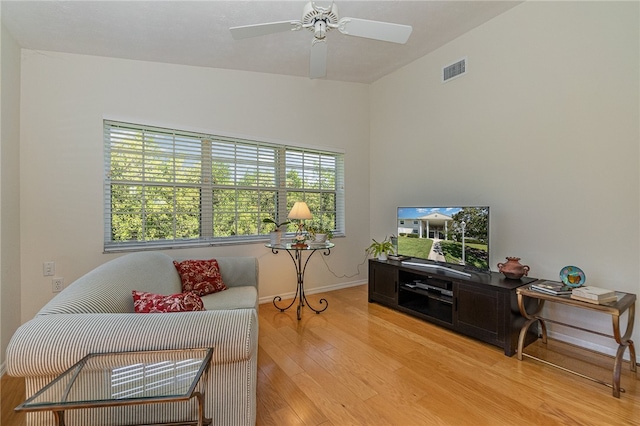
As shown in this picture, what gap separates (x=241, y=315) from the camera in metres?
1.22

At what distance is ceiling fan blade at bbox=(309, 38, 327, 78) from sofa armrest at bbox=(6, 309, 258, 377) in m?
1.86

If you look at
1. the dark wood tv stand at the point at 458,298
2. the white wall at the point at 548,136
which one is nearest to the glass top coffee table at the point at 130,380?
the dark wood tv stand at the point at 458,298

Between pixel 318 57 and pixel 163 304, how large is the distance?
80.0 inches

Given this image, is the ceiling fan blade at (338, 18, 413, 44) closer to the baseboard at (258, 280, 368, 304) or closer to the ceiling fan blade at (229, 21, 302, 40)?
the ceiling fan blade at (229, 21, 302, 40)

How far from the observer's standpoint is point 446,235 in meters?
2.88

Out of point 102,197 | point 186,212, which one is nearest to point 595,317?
point 186,212

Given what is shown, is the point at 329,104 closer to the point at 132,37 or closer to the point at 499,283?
the point at 132,37

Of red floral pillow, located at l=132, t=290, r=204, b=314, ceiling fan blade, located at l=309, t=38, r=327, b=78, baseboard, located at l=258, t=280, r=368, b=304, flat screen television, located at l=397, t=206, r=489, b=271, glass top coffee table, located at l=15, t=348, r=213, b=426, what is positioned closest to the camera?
glass top coffee table, located at l=15, t=348, r=213, b=426

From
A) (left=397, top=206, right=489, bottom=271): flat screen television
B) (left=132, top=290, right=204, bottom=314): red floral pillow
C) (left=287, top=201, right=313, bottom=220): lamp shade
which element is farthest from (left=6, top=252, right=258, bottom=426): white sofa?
(left=397, top=206, right=489, bottom=271): flat screen television

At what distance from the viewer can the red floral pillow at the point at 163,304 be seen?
1.44 m

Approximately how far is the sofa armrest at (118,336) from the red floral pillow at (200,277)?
4.07 feet

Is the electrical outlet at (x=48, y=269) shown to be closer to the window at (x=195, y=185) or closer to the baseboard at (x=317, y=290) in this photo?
the window at (x=195, y=185)

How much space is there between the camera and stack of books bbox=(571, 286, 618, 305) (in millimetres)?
1845

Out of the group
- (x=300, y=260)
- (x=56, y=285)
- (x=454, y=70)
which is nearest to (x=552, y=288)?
(x=300, y=260)
